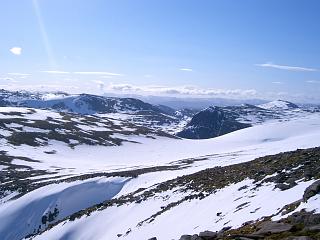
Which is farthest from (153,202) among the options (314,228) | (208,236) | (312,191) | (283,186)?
(314,228)

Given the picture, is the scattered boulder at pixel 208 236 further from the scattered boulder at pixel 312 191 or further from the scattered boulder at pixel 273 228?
the scattered boulder at pixel 312 191

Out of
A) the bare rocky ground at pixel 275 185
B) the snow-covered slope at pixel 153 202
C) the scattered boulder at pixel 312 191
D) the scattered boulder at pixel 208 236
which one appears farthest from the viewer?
the snow-covered slope at pixel 153 202

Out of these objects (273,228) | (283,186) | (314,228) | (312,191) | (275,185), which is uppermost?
(312,191)

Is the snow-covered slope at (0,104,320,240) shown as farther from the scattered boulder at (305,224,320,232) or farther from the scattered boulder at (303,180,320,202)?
the scattered boulder at (305,224,320,232)

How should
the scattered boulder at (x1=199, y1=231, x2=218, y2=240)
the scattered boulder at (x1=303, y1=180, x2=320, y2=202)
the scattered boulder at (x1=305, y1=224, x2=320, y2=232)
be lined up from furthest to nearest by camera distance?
the scattered boulder at (x1=303, y1=180, x2=320, y2=202)
the scattered boulder at (x1=199, y1=231, x2=218, y2=240)
the scattered boulder at (x1=305, y1=224, x2=320, y2=232)

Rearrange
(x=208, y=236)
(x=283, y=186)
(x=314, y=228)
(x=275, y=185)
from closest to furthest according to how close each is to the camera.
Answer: (x=314, y=228) < (x=208, y=236) < (x=283, y=186) < (x=275, y=185)

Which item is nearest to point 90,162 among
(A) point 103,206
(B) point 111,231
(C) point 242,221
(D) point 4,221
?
(D) point 4,221

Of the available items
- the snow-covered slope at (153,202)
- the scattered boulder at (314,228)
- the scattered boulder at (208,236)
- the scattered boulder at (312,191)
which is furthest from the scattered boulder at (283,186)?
the scattered boulder at (314,228)

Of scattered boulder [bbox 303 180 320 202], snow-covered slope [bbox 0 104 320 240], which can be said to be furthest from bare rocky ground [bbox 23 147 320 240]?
snow-covered slope [bbox 0 104 320 240]

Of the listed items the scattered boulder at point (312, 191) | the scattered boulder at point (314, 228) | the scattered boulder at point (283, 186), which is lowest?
the scattered boulder at point (283, 186)

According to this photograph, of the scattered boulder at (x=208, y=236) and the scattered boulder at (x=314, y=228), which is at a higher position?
the scattered boulder at (x=314, y=228)

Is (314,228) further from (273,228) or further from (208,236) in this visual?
(208,236)
